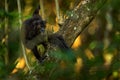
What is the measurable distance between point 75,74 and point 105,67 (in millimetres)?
111

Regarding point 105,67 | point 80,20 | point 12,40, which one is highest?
point 12,40

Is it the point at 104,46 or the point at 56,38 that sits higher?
the point at 104,46

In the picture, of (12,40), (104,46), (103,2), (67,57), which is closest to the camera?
(67,57)

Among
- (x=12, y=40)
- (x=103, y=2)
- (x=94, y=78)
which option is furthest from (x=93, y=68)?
(x=12, y=40)

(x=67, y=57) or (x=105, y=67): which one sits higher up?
(x=67, y=57)

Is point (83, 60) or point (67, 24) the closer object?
point (83, 60)

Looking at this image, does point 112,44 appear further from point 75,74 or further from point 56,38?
point 56,38

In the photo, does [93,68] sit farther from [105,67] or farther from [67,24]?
[67,24]

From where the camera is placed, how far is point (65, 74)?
3.10 feet

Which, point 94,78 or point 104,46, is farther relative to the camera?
point 104,46

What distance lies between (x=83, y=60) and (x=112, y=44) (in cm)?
17

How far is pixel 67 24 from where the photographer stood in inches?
117

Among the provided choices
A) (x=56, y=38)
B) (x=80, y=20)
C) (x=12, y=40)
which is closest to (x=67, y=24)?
(x=80, y=20)

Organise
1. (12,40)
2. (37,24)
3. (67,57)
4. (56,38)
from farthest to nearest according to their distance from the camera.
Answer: (37,24)
(56,38)
(12,40)
(67,57)
